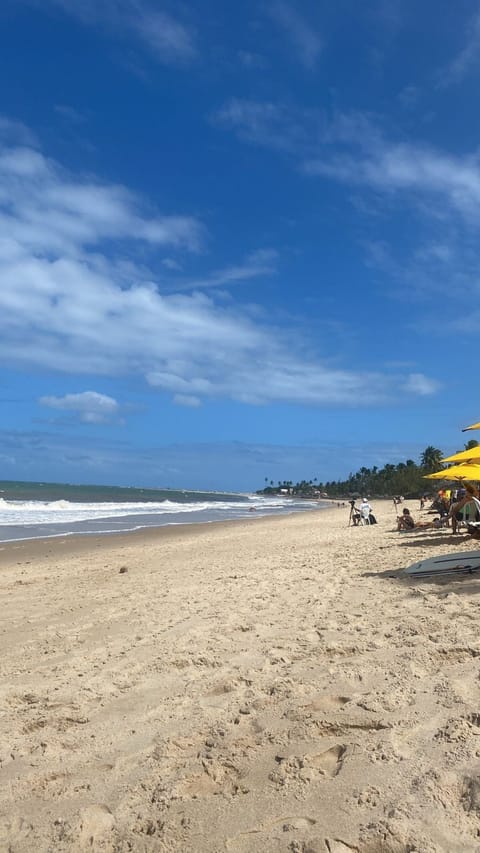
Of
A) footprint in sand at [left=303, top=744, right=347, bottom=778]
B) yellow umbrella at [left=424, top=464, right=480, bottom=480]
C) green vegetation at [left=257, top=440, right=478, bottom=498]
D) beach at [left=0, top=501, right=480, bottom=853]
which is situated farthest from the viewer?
→ green vegetation at [left=257, top=440, right=478, bottom=498]

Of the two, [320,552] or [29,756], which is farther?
[320,552]

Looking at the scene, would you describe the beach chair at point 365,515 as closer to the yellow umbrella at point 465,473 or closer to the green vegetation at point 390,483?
the yellow umbrella at point 465,473

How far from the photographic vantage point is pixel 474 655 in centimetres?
397

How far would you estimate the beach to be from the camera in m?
2.42

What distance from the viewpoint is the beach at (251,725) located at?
2.42 m

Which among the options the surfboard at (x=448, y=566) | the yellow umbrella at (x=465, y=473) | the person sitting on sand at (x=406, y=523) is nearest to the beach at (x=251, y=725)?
the surfboard at (x=448, y=566)

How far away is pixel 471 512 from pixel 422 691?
449 inches

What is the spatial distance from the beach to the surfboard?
0.31 metres

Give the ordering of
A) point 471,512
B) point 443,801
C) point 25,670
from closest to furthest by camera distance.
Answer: point 443,801 < point 25,670 < point 471,512

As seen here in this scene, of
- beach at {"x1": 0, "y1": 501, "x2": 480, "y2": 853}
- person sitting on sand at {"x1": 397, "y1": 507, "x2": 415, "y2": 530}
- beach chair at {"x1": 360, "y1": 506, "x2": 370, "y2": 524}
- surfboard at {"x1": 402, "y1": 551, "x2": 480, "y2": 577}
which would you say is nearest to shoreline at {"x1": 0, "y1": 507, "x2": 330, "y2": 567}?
beach chair at {"x1": 360, "y1": 506, "x2": 370, "y2": 524}

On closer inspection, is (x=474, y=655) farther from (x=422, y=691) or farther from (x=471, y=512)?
(x=471, y=512)

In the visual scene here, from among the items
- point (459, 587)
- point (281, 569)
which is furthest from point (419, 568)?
point (281, 569)

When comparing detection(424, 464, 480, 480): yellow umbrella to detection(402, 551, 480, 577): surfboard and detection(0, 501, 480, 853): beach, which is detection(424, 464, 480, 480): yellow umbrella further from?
detection(0, 501, 480, 853): beach

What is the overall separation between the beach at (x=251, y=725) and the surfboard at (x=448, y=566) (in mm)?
307
